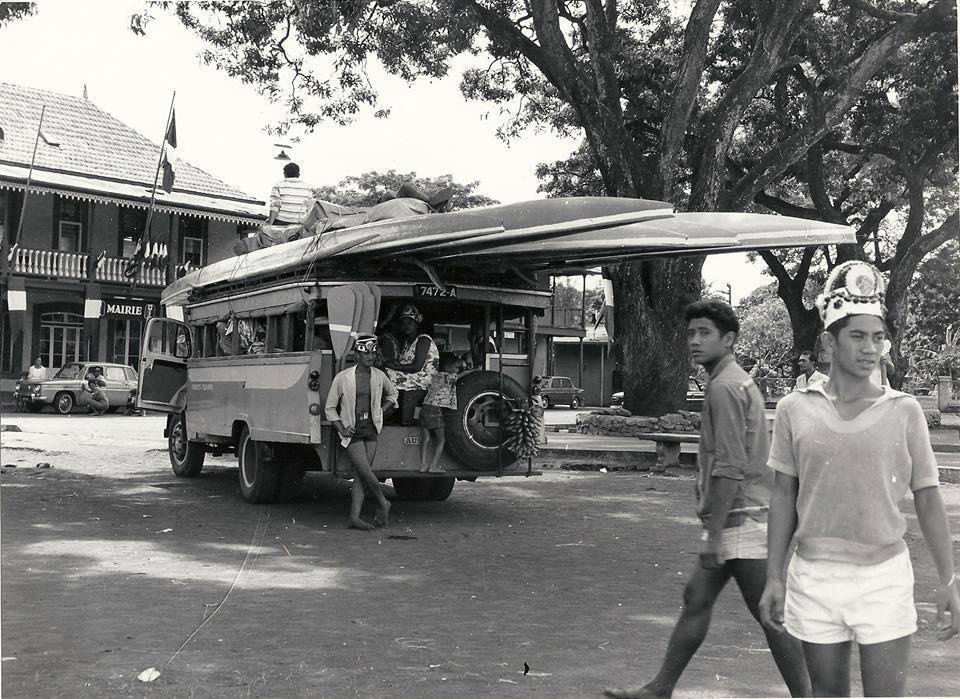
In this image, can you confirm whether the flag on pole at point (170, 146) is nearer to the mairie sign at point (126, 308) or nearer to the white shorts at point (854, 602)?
the white shorts at point (854, 602)

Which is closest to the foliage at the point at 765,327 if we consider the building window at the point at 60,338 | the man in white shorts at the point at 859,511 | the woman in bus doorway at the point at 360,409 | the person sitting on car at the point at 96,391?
the building window at the point at 60,338

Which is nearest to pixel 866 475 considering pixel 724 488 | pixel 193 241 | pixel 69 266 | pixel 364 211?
pixel 724 488

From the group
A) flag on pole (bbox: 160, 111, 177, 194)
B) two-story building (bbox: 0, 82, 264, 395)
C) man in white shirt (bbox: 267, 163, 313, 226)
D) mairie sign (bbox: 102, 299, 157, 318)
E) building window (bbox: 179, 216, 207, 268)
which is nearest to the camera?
man in white shirt (bbox: 267, 163, 313, 226)

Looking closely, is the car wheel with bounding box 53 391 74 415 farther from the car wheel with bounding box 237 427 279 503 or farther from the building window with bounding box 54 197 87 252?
the car wheel with bounding box 237 427 279 503

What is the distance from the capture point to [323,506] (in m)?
10.8

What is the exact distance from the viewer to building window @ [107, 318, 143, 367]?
33.1 meters

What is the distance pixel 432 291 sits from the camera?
9.60 m

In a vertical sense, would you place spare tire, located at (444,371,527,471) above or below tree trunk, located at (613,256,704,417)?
below

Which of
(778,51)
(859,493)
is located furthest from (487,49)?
(859,493)

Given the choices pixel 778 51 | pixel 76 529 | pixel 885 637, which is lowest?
pixel 76 529

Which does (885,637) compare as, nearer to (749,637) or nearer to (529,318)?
(749,637)

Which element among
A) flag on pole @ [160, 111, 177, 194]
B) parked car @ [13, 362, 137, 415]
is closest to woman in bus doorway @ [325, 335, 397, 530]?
flag on pole @ [160, 111, 177, 194]

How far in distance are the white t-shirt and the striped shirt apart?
9.80 metres

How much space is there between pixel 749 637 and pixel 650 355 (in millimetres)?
13228
